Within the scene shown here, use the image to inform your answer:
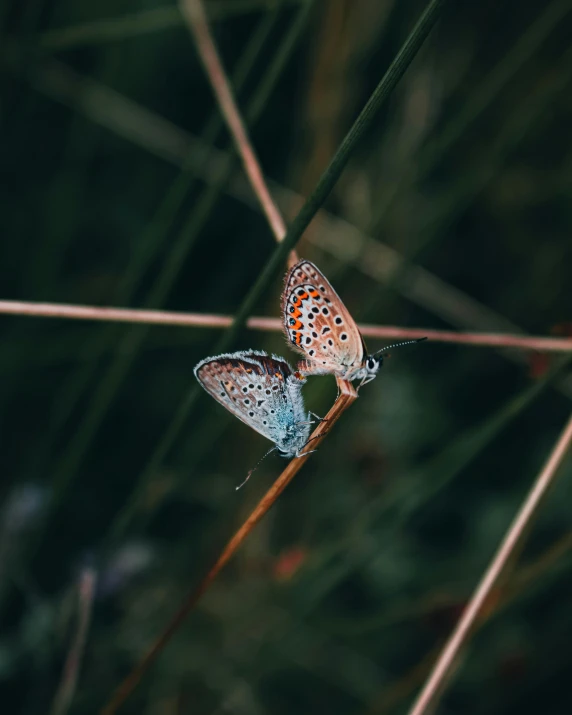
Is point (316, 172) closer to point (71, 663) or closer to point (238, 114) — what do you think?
point (238, 114)

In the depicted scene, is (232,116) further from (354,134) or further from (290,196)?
(290,196)

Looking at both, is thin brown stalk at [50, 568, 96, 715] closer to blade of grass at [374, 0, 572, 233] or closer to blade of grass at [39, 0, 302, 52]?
blade of grass at [374, 0, 572, 233]

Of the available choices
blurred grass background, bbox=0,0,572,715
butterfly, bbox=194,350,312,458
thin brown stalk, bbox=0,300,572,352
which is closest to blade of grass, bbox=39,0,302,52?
blurred grass background, bbox=0,0,572,715

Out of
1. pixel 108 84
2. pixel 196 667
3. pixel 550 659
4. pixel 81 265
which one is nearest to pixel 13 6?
pixel 108 84

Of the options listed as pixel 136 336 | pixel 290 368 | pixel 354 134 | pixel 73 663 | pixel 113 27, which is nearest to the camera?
pixel 354 134

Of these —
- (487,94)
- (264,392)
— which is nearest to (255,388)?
(264,392)

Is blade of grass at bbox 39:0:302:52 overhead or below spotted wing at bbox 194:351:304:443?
overhead
